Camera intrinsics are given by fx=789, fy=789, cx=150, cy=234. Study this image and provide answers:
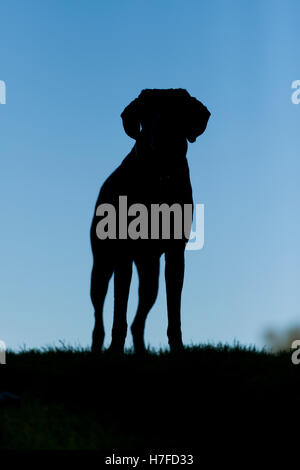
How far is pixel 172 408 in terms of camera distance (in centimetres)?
711

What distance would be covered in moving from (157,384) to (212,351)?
109 centimetres

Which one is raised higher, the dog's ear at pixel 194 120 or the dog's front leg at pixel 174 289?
the dog's ear at pixel 194 120

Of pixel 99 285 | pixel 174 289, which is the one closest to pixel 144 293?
pixel 174 289

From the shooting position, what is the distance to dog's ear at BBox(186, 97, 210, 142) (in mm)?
8727

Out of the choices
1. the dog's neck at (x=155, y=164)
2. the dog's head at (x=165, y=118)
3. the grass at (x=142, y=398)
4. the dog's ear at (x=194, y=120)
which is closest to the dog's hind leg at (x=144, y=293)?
the grass at (x=142, y=398)

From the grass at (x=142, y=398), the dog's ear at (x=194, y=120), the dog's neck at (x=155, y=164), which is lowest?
the grass at (x=142, y=398)

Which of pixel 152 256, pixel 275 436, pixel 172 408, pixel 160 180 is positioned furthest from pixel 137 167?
pixel 275 436

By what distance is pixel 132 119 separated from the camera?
8.86 meters

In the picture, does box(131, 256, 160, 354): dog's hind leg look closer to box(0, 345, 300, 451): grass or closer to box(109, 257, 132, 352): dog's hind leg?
box(109, 257, 132, 352): dog's hind leg

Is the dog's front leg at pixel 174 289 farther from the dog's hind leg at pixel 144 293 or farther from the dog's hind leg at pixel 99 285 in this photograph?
the dog's hind leg at pixel 99 285

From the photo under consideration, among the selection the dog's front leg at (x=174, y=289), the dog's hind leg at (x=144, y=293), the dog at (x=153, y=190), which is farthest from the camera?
the dog's front leg at (x=174, y=289)

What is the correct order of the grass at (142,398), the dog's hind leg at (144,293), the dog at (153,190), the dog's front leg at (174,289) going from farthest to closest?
the dog's front leg at (174,289) → the dog at (153,190) → the dog's hind leg at (144,293) → the grass at (142,398)

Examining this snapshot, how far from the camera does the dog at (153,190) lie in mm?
8523

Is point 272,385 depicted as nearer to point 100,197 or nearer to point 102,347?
point 102,347
